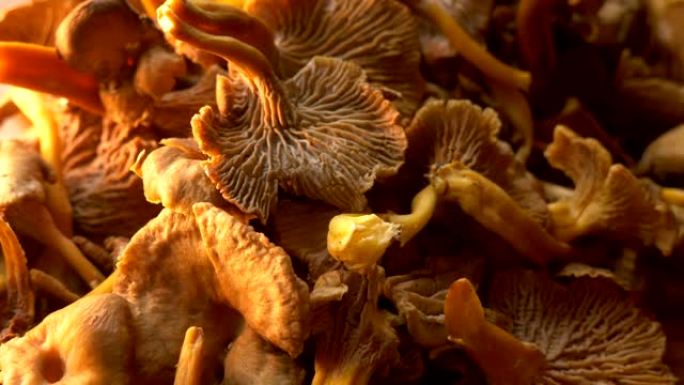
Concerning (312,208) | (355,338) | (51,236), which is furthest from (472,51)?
(51,236)

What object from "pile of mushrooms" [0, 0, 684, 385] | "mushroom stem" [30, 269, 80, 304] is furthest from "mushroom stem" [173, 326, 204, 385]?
"mushroom stem" [30, 269, 80, 304]

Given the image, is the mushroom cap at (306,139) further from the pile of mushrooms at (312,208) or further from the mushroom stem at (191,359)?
the mushroom stem at (191,359)

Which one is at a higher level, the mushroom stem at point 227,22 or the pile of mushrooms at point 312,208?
the mushroom stem at point 227,22

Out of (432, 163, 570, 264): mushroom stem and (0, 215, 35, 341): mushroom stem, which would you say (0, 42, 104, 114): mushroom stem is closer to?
(0, 215, 35, 341): mushroom stem

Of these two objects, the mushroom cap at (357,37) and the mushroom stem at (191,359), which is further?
the mushroom cap at (357,37)

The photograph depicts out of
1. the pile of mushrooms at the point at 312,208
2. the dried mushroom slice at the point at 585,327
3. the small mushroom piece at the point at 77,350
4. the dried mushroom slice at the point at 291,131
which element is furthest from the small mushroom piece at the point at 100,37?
the dried mushroom slice at the point at 585,327

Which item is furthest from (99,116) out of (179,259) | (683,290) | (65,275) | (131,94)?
(683,290)

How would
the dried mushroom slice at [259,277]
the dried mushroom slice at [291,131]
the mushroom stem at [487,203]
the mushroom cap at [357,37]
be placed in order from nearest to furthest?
the dried mushroom slice at [259,277], the dried mushroom slice at [291,131], the mushroom stem at [487,203], the mushroom cap at [357,37]

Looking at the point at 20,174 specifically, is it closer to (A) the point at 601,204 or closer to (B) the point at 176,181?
(B) the point at 176,181
